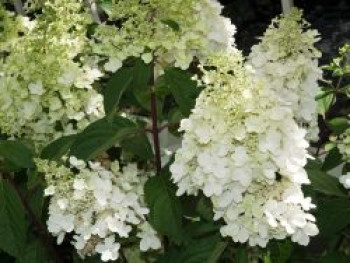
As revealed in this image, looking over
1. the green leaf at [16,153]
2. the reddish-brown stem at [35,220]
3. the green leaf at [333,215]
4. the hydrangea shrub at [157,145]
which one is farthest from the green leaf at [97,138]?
the green leaf at [333,215]

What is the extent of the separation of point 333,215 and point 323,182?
3.0 inches

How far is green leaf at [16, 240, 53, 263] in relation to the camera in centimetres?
167

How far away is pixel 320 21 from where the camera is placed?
4168 mm

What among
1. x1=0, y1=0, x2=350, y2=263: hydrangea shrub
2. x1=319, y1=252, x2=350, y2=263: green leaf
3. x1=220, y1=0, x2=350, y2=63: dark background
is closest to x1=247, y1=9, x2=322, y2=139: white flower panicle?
x1=0, y1=0, x2=350, y2=263: hydrangea shrub

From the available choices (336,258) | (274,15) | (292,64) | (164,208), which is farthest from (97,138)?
(274,15)

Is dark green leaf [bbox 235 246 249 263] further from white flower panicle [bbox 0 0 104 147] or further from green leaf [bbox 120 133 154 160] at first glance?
white flower panicle [bbox 0 0 104 147]

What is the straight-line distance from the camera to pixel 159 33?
143 cm

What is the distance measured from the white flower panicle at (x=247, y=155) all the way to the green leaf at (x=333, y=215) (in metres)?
0.26

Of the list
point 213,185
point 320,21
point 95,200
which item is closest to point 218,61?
point 213,185

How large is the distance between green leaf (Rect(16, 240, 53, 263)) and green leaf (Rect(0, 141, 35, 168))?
0.81 feet

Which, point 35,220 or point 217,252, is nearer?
point 217,252

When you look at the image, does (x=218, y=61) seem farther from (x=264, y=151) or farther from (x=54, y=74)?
(x=54, y=74)

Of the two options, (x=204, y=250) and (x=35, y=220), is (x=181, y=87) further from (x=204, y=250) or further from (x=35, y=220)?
(x=35, y=220)

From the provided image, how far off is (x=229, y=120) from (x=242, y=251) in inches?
12.1
